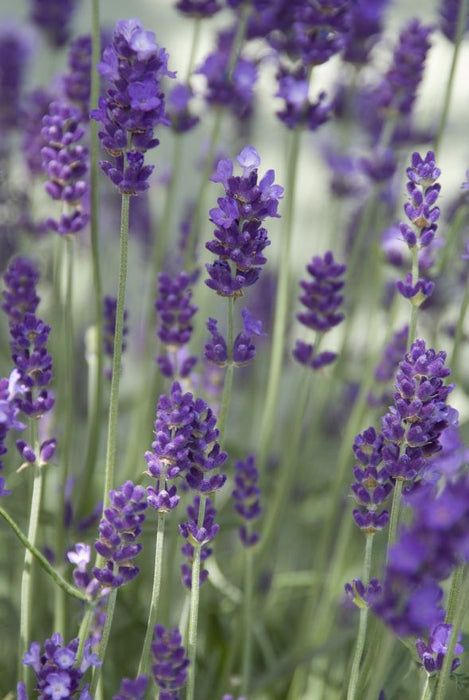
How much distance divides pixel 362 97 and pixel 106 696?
1.09 meters

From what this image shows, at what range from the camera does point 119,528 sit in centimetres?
67

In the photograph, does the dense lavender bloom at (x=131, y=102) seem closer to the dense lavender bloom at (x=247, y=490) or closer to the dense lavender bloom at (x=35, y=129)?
the dense lavender bloom at (x=247, y=490)

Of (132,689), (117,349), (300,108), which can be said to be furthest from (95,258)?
(132,689)

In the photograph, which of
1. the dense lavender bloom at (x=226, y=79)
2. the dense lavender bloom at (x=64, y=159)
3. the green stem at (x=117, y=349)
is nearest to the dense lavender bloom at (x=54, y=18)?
the dense lavender bloom at (x=226, y=79)

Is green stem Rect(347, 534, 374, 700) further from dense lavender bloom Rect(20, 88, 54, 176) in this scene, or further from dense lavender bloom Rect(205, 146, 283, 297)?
dense lavender bloom Rect(20, 88, 54, 176)

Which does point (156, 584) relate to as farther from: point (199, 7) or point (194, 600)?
point (199, 7)

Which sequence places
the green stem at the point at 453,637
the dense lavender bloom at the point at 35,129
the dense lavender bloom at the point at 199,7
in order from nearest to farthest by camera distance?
1. the green stem at the point at 453,637
2. the dense lavender bloom at the point at 199,7
3. the dense lavender bloom at the point at 35,129

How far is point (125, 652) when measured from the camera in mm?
1101

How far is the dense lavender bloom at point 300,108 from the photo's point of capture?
1.03 meters

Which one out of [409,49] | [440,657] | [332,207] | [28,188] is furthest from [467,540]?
[332,207]

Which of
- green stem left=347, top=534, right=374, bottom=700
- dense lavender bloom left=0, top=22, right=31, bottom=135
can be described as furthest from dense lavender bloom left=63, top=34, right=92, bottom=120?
green stem left=347, top=534, right=374, bottom=700

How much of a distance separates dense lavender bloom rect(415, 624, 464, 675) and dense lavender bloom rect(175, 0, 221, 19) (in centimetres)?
76

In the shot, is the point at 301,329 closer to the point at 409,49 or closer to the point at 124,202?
the point at 409,49

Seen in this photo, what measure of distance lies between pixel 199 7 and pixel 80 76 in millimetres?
178
